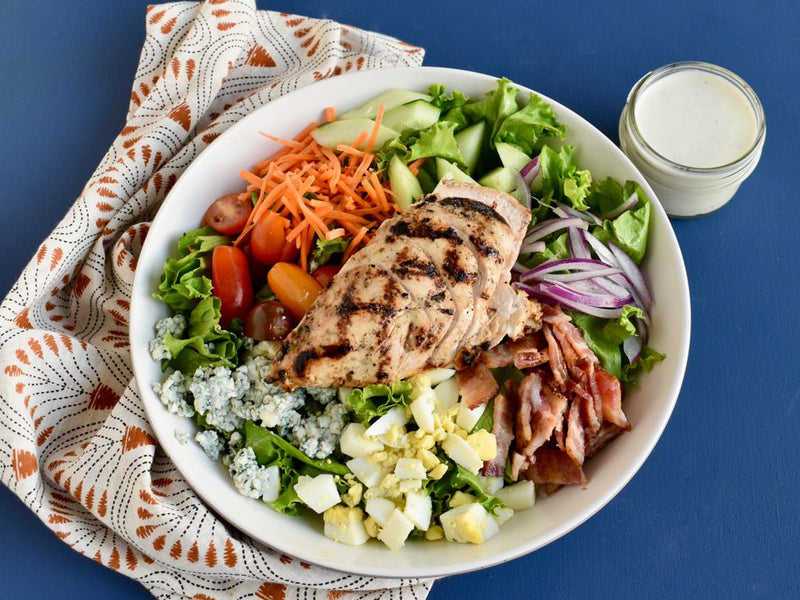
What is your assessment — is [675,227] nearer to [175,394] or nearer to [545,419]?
[545,419]

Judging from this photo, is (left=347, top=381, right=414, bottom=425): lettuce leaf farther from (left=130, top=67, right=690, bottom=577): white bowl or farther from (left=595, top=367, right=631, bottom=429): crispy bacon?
(left=595, top=367, right=631, bottom=429): crispy bacon

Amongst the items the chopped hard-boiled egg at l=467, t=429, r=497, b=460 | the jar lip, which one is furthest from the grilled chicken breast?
the jar lip

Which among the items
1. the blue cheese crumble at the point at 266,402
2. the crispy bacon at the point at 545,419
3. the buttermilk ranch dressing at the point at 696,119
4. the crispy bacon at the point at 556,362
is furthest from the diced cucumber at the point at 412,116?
the crispy bacon at the point at 545,419

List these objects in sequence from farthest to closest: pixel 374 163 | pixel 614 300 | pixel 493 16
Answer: pixel 493 16 < pixel 374 163 < pixel 614 300

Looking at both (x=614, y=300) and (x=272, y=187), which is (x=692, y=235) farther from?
(x=272, y=187)

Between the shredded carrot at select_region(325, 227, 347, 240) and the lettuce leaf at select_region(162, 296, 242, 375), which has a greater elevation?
the shredded carrot at select_region(325, 227, 347, 240)

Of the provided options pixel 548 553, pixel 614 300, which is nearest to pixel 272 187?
pixel 614 300
